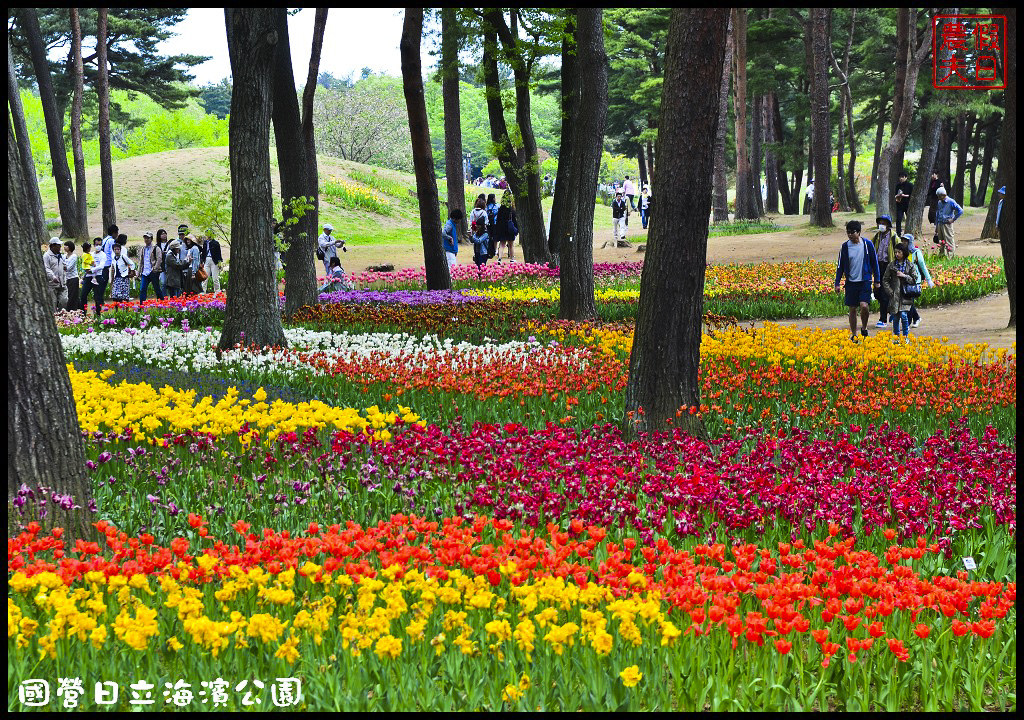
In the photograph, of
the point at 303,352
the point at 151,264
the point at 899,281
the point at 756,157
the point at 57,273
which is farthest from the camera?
the point at 756,157

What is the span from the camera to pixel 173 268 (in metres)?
22.2

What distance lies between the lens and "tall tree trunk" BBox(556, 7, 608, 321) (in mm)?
14398

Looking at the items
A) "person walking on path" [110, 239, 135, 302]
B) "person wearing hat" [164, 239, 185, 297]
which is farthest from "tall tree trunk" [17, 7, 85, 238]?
"person walking on path" [110, 239, 135, 302]

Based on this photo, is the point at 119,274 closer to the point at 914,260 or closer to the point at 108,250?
the point at 108,250

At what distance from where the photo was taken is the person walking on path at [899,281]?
48.5 feet

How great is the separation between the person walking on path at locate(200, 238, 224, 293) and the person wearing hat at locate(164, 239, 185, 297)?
53.6 inches

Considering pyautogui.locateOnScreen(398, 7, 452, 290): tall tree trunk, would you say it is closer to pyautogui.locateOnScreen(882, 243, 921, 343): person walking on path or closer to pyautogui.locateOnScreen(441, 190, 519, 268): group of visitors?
pyautogui.locateOnScreen(441, 190, 519, 268): group of visitors

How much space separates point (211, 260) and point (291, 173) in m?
7.42

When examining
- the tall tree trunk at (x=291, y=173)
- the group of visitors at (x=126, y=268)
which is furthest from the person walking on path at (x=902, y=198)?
the group of visitors at (x=126, y=268)

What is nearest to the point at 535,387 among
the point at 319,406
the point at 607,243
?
the point at 319,406

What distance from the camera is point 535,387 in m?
9.95

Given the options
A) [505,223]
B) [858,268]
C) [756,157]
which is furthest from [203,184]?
[858,268]

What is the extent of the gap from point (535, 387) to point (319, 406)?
8.15 feet

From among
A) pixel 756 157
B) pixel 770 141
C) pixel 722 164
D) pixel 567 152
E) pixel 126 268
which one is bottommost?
pixel 126 268
